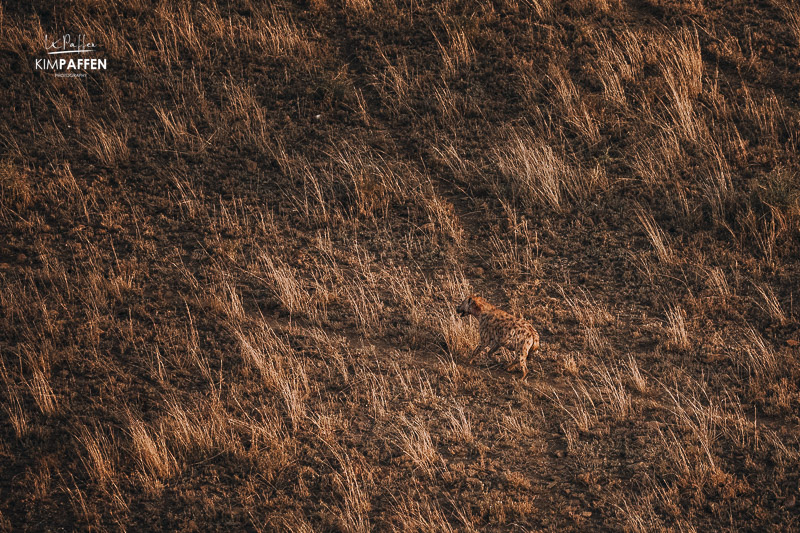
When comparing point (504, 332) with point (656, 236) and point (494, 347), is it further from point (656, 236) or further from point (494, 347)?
point (656, 236)

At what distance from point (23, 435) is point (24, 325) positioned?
215 cm

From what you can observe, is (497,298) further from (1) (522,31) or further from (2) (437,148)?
(1) (522,31)

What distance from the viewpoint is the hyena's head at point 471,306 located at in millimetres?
8891

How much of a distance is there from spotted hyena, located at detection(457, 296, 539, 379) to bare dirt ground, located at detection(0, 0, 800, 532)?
0.38 m

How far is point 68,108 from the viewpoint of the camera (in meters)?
14.0

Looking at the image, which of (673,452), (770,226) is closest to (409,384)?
(673,452)

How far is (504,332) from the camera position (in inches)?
334
